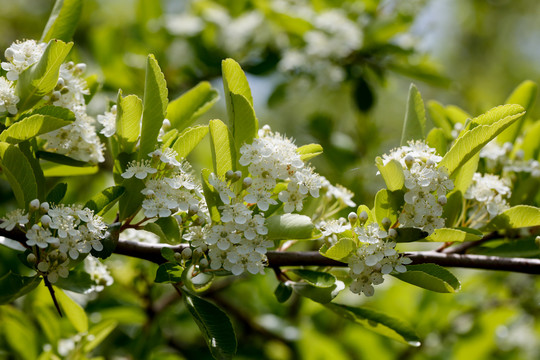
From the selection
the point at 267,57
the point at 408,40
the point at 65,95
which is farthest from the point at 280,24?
the point at 65,95

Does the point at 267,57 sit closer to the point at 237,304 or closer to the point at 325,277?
Answer: the point at 237,304

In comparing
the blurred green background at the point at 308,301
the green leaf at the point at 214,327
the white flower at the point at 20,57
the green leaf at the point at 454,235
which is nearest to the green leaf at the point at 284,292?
the green leaf at the point at 214,327

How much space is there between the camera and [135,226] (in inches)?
68.1

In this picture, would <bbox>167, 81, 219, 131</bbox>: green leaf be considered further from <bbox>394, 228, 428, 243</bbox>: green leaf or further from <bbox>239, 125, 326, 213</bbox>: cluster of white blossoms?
<bbox>394, 228, 428, 243</bbox>: green leaf

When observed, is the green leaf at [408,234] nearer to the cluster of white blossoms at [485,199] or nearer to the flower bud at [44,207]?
the cluster of white blossoms at [485,199]

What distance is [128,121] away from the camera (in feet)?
5.61

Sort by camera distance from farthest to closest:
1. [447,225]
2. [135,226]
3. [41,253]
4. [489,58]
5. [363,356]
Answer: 1. [489,58]
2. [363,356]
3. [447,225]
4. [135,226]
5. [41,253]

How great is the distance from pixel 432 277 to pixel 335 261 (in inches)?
12.7

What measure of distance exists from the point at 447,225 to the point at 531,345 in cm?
292

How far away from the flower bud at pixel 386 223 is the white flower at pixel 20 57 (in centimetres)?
117

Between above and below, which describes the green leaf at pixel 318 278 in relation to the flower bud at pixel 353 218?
below

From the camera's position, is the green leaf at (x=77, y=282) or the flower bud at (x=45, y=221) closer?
the flower bud at (x=45, y=221)

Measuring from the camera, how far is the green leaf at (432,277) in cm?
157

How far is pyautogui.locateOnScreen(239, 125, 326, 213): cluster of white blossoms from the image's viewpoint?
5.46ft
